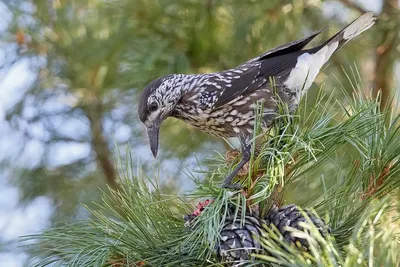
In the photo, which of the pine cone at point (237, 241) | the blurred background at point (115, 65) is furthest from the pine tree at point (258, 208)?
the blurred background at point (115, 65)

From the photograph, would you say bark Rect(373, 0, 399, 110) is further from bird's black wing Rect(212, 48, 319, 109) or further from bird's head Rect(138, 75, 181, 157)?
bird's head Rect(138, 75, 181, 157)

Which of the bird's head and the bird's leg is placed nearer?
the bird's leg

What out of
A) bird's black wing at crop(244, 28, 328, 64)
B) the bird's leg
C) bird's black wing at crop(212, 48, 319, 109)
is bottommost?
the bird's leg

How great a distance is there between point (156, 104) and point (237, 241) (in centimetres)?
64

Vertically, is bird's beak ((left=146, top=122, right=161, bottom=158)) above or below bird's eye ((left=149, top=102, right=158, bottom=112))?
below

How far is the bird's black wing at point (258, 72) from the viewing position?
1.55 m

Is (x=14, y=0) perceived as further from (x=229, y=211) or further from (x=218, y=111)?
(x=229, y=211)

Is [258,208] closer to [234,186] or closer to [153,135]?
[234,186]

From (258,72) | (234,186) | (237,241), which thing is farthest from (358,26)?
(237,241)

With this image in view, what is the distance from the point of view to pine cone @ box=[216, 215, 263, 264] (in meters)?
1.01

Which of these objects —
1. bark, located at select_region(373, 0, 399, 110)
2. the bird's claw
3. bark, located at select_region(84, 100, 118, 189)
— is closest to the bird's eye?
the bird's claw

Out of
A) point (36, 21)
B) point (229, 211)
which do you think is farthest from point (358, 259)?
point (36, 21)

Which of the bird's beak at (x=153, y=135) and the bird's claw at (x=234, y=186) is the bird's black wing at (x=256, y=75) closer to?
the bird's beak at (x=153, y=135)

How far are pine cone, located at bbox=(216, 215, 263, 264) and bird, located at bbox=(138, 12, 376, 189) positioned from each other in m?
0.45
